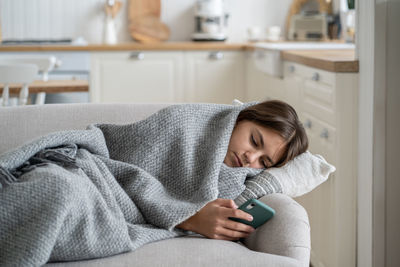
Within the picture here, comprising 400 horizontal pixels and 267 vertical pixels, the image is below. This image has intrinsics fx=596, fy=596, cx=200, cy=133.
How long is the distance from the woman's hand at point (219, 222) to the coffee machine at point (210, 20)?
3.20 metres

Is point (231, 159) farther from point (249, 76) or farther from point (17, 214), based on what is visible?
point (249, 76)

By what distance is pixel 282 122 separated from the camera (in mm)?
1682

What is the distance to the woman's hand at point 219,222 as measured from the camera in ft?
4.73

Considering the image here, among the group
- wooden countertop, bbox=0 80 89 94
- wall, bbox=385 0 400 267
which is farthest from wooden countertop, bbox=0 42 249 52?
wall, bbox=385 0 400 267

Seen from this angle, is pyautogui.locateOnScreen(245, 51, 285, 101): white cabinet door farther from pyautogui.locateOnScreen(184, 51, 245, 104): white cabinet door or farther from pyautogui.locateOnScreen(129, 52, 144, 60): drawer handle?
pyautogui.locateOnScreen(129, 52, 144, 60): drawer handle

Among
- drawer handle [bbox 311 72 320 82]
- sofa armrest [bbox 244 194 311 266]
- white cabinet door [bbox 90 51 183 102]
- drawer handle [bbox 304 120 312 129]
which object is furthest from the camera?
white cabinet door [bbox 90 51 183 102]

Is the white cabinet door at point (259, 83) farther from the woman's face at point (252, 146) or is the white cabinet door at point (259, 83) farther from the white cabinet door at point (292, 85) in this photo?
the woman's face at point (252, 146)

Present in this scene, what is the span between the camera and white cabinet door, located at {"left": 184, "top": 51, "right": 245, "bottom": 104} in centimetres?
433

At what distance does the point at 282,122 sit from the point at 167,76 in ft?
8.95

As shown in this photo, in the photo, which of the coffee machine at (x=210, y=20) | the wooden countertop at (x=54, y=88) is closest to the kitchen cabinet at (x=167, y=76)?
the coffee machine at (x=210, y=20)

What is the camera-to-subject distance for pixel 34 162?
1459 mm

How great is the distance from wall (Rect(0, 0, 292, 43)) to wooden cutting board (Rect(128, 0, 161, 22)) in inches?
3.0

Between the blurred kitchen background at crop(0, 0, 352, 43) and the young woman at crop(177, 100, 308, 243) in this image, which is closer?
the young woman at crop(177, 100, 308, 243)

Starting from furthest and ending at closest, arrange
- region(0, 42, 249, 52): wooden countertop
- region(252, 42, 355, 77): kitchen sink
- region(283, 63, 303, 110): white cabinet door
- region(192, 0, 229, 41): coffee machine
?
1. region(192, 0, 229, 41): coffee machine
2. region(0, 42, 249, 52): wooden countertop
3. region(252, 42, 355, 77): kitchen sink
4. region(283, 63, 303, 110): white cabinet door
